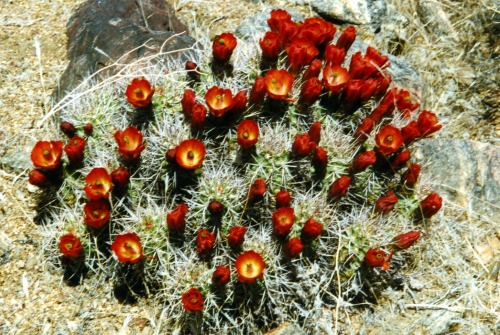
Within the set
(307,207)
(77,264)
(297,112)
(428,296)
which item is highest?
(297,112)

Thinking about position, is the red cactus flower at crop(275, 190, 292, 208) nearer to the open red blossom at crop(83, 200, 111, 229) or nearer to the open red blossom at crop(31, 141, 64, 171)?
the open red blossom at crop(83, 200, 111, 229)

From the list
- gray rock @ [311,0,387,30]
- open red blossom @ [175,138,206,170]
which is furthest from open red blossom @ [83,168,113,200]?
gray rock @ [311,0,387,30]

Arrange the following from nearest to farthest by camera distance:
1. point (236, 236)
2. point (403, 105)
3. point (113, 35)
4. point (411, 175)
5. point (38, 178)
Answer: point (236, 236)
point (38, 178)
point (411, 175)
point (403, 105)
point (113, 35)

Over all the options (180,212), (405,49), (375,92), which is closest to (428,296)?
(375,92)

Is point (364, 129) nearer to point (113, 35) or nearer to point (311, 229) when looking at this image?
point (311, 229)

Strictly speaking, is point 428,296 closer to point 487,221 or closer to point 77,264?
point 487,221

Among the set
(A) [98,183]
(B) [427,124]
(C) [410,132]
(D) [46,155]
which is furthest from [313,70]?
(D) [46,155]

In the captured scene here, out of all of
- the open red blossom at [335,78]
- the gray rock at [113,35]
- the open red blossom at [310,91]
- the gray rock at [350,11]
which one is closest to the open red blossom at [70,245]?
the gray rock at [113,35]
